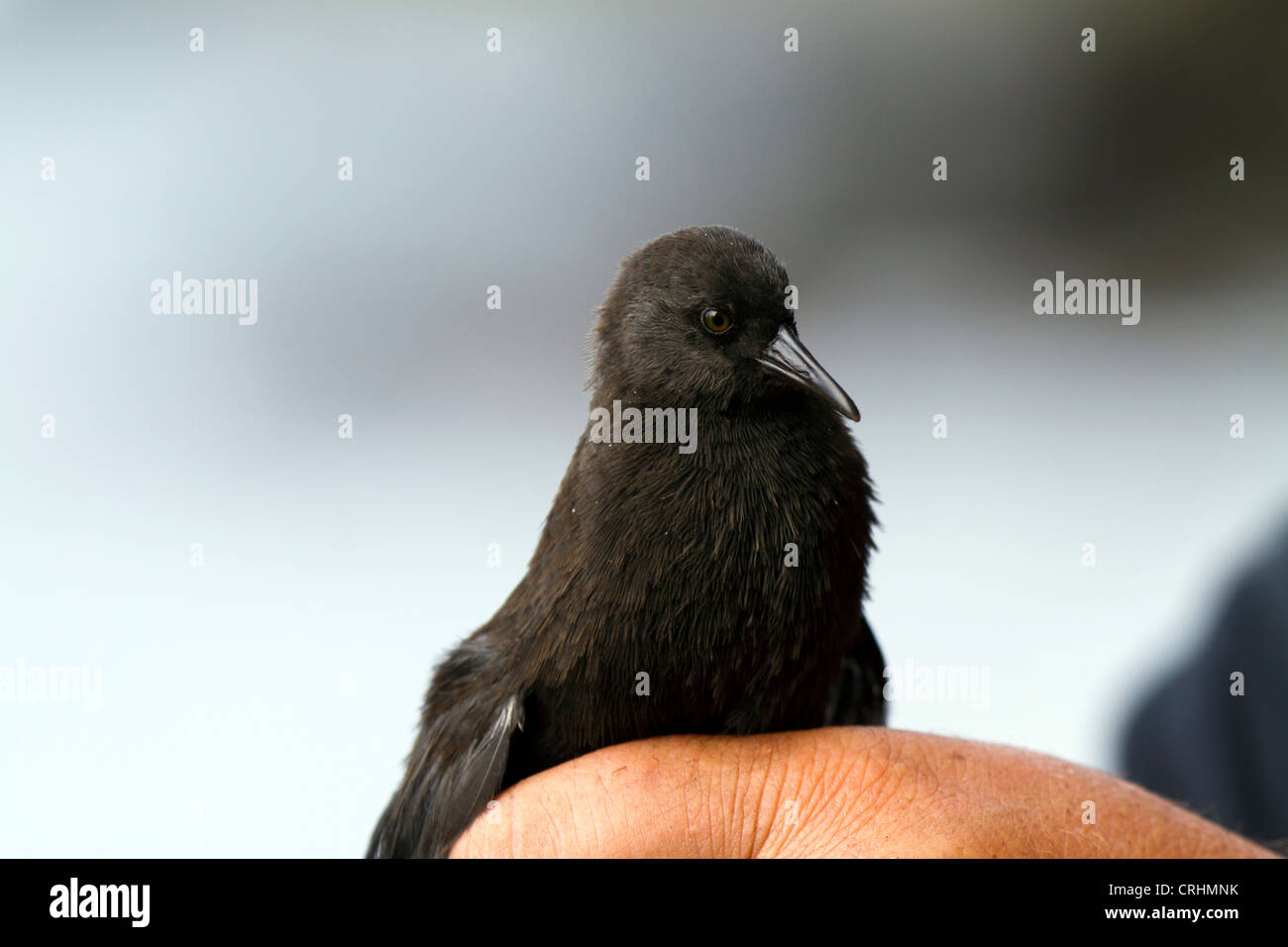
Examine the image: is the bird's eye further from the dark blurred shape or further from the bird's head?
the dark blurred shape

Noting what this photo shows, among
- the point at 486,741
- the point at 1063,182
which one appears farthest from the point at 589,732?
the point at 1063,182

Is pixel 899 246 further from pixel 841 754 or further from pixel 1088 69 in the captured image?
A: pixel 841 754

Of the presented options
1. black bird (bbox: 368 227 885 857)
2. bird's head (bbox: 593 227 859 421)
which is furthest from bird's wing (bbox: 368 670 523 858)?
bird's head (bbox: 593 227 859 421)

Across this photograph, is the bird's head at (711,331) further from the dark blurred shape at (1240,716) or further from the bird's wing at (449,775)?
the dark blurred shape at (1240,716)

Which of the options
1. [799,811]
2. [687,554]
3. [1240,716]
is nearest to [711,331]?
[687,554]

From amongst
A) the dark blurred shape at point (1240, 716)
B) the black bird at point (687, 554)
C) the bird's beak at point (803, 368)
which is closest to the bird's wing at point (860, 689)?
the black bird at point (687, 554)
